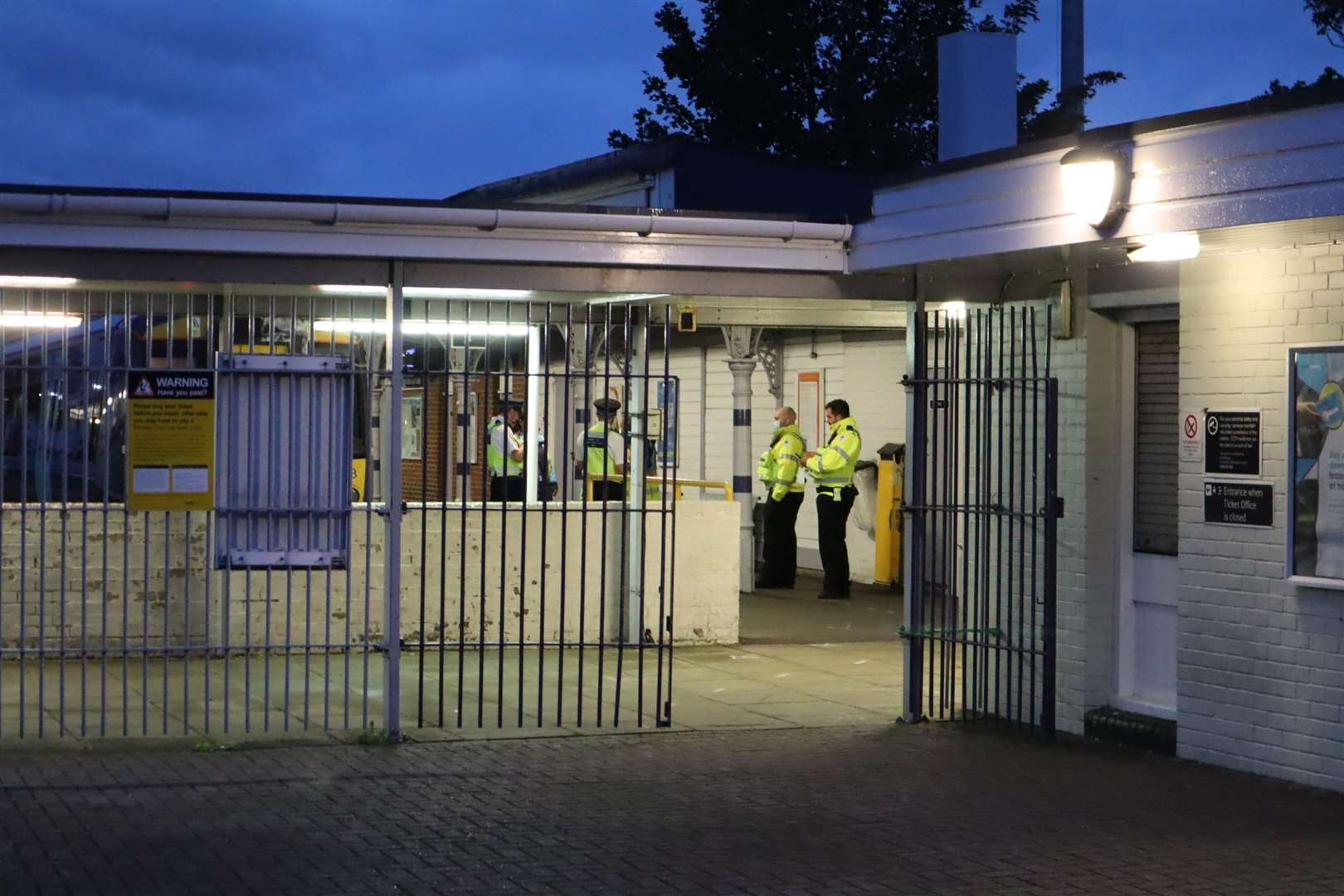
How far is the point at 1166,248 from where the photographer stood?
8.54 meters

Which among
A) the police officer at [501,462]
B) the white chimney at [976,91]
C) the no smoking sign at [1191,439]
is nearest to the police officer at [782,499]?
the police officer at [501,462]

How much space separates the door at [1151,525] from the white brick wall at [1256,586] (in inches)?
14.9

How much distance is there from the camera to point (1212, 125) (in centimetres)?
783

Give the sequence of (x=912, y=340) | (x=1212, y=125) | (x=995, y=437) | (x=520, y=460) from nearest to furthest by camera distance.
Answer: (x=1212, y=125)
(x=912, y=340)
(x=995, y=437)
(x=520, y=460)

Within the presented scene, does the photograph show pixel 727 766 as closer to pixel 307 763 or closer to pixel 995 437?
pixel 307 763

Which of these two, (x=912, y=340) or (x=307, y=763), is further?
(x=912, y=340)

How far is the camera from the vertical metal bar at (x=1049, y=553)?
952cm

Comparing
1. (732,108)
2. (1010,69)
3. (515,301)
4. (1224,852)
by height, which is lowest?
(1224,852)

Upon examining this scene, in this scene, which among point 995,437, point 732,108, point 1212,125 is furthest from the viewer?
point 732,108

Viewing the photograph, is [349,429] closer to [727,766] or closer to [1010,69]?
[727,766]

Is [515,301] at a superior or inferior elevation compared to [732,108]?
inferior

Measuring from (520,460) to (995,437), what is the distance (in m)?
6.03

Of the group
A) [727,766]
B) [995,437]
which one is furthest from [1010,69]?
[727,766]

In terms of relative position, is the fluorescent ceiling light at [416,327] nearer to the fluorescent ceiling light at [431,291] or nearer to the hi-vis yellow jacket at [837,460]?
the fluorescent ceiling light at [431,291]
